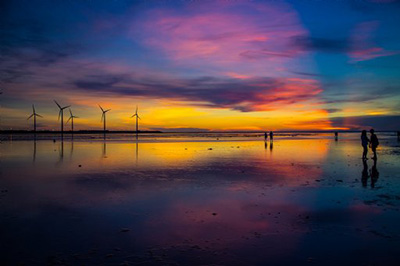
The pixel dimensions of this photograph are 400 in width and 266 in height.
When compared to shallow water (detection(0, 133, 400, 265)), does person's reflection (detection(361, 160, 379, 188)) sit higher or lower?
higher

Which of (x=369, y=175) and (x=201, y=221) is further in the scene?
(x=369, y=175)

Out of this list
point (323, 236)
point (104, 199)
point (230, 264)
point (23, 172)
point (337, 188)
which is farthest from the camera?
point (23, 172)

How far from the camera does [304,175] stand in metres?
17.7

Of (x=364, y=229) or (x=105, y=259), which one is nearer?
(x=105, y=259)

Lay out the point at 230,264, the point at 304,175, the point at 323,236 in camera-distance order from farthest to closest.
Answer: the point at 304,175 → the point at 323,236 → the point at 230,264

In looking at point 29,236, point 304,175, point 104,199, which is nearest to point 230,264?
point 29,236

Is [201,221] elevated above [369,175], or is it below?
below

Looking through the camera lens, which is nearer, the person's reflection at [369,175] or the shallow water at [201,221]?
the shallow water at [201,221]

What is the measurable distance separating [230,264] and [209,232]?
190 cm

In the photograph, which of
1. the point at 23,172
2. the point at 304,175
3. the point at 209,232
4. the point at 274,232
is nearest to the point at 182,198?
the point at 209,232

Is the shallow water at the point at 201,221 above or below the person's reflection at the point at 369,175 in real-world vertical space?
below

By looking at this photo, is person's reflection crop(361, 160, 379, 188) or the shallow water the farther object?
person's reflection crop(361, 160, 379, 188)

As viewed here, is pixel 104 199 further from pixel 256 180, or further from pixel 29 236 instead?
pixel 256 180

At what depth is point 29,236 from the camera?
778 cm
